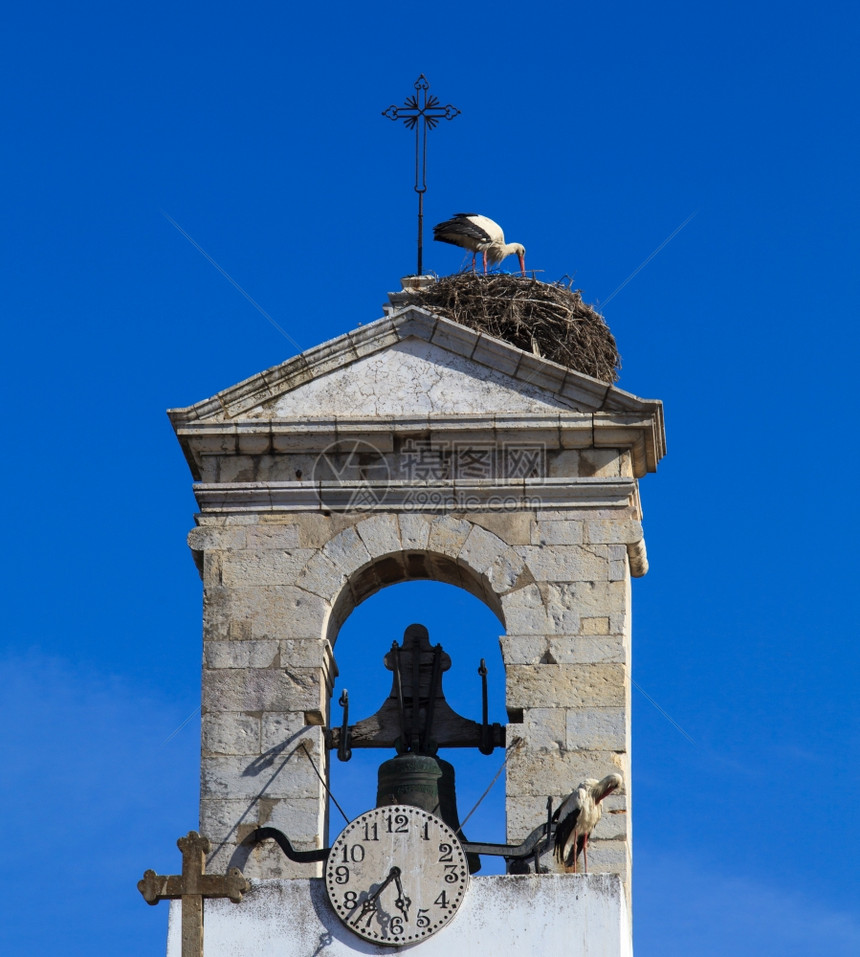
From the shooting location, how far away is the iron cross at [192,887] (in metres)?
14.4

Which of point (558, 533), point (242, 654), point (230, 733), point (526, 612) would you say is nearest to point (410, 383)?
point (558, 533)

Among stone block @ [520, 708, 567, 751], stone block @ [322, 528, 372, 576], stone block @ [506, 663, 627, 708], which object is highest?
stone block @ [322, 528, 372, 576]

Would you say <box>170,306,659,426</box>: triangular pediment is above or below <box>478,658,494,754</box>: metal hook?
above

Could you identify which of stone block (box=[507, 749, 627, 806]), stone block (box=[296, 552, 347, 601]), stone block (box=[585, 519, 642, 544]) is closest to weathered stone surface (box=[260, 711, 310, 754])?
stone block (box=[296, 552, 347, 601])

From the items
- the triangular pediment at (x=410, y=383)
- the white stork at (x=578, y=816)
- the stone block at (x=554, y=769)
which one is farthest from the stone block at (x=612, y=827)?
the triangular pediment at (x=410, y=383)

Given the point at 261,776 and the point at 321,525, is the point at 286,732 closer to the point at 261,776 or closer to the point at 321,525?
the point at 261,776

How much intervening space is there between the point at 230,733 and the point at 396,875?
1597mm

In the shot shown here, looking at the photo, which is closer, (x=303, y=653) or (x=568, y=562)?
(x=303, y=653)

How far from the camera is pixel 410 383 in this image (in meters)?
Answer: 16.4

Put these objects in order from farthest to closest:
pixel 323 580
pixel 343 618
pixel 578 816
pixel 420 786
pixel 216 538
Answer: pixel 343 618
pixel 216 538
pixel 323 580
pixel 420 786
pixel 578 816

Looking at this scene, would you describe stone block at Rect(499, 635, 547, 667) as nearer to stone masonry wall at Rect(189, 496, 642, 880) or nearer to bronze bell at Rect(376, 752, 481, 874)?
stone masonry wall at Rect(189, 496, 642, 880)

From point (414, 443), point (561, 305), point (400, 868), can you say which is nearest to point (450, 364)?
point (414, 443)

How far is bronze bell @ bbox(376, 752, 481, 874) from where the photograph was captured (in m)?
15.2

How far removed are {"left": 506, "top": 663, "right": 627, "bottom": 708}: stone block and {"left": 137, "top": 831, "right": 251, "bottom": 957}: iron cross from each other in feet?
6.51
